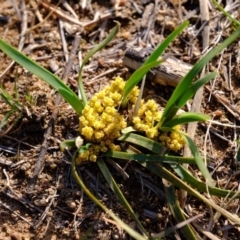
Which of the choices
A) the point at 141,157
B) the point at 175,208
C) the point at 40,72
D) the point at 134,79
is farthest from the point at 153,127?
the point at 40,72

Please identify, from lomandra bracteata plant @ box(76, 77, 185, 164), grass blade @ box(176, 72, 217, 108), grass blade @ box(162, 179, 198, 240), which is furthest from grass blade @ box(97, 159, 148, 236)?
grass blade @ box(176, 72, 217, 108)

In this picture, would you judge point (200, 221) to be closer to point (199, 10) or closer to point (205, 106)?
point (205, 106)

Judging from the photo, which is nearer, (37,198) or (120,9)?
(37,198)

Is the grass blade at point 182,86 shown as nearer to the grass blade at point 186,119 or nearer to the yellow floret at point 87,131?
Answer: the grass blade at point 186,119

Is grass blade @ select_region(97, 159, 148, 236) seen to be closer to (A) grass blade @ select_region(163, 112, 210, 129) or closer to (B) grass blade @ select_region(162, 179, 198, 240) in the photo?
(B) grass blade @ select_region(162, 179, 198, 240)

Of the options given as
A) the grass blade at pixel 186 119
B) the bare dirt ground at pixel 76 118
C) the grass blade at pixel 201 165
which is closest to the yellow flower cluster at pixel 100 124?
the bare dirt ground at pixel 76 118

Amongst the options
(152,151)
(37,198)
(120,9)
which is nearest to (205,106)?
(152,151)
